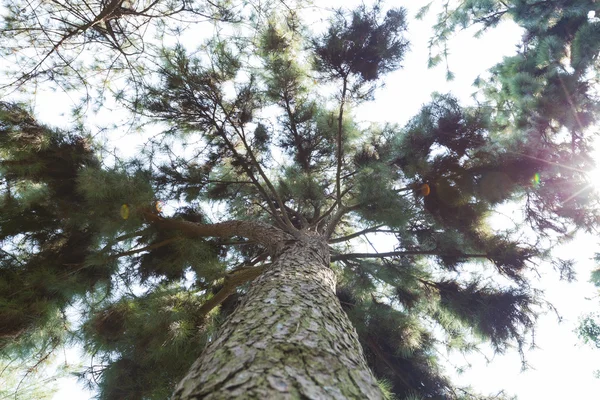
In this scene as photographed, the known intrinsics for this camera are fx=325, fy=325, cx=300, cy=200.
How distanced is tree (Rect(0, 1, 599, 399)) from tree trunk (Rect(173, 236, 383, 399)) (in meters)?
0.69

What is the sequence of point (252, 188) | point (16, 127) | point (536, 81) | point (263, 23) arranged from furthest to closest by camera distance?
point (252, 188) → point (536, 81) → point (263, 23) → point (16, 127)

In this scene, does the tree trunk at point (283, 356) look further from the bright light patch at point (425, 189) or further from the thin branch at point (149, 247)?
the bright light patch at point (425, 189)

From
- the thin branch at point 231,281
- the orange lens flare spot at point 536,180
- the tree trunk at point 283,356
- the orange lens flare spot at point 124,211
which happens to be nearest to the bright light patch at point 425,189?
the orange lens flare spot at point 536,180

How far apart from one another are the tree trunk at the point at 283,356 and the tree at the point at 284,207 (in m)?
0.69

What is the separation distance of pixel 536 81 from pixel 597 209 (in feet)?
6.24

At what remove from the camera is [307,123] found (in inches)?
204

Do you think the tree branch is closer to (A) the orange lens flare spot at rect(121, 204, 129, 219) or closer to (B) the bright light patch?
(A) the orange lens flare spot at rect(121, 204, 129, 219)

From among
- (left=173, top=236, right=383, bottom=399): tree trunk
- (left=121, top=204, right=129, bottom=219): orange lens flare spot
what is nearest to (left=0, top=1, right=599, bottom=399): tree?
(left=121, top=204, right=129, bottom=219): orange lens flare spot

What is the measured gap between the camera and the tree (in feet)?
11.1

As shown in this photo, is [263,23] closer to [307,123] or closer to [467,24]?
[307,123]

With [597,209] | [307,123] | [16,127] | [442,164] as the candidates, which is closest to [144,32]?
[16,127]

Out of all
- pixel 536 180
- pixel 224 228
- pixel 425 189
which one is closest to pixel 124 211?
pixel 224 228

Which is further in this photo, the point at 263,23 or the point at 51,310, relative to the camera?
the point at 263,23

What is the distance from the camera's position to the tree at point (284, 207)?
3373 mm
